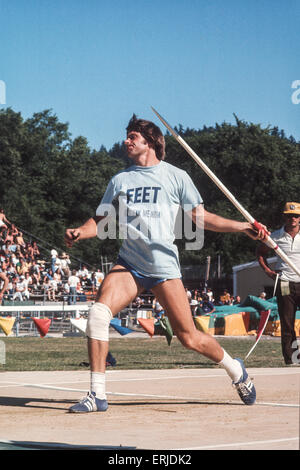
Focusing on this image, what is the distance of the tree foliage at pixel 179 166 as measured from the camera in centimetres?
6650

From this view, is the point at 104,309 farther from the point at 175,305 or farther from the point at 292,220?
the point at 292,220

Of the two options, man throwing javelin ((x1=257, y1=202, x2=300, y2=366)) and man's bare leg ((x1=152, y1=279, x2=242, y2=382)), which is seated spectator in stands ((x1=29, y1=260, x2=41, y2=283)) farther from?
man's bare leg ((x1=152, y1=279, x2=242, y2=382))

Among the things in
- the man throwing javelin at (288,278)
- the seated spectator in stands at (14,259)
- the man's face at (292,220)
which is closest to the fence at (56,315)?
the seated spectator in stands at (14,259)

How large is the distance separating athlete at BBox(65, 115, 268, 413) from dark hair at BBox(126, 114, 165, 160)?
17cm

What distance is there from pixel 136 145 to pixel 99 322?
1.39 m

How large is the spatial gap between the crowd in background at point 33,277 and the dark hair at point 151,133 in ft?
86.8

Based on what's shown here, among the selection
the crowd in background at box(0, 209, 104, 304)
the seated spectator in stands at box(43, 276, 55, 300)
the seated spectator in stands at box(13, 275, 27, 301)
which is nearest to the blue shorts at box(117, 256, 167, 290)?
the crowd in background at box(0, 209, 104, 304)

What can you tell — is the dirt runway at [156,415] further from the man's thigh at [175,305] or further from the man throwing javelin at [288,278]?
the man throwing javelin at [288,278]

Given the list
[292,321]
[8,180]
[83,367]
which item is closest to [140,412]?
[292,321]

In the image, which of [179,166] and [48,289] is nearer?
[48,289]

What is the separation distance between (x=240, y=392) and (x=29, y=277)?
32549 mm

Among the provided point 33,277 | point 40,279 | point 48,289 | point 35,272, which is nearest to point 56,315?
point 48,289

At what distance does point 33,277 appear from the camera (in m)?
39.6

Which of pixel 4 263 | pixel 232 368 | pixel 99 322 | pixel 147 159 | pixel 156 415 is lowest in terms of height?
pixel 156 415
